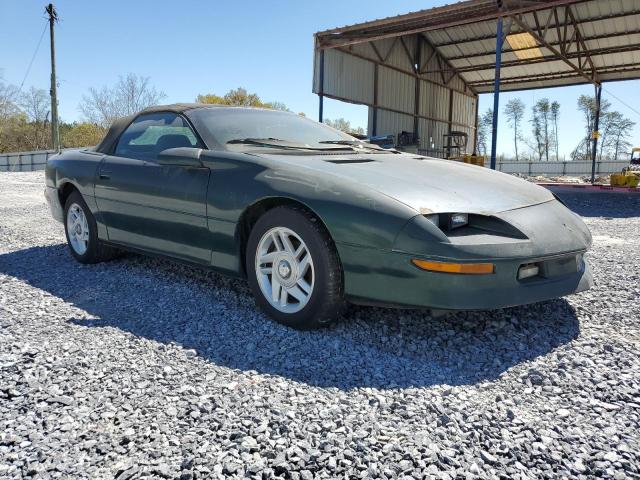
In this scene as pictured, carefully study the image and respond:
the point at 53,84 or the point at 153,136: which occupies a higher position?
the point at 53,84

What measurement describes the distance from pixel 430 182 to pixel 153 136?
6.93 feet

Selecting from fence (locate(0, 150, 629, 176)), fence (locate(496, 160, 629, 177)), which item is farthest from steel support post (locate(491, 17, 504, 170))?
fence (locate(496, 160, 629, 177))

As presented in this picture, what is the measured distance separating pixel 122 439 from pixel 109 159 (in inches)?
108

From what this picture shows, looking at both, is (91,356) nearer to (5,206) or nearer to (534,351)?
(534,351)

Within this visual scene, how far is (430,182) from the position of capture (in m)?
2.69

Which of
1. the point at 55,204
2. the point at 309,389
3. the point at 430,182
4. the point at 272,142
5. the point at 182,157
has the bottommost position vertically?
the point at 309,389

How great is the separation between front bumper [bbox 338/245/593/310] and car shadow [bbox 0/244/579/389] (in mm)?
239

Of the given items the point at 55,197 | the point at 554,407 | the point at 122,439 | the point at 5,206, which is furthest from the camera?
the point at 5,206

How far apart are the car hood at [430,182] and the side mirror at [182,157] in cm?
46

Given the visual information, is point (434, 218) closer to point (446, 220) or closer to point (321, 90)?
point (446, 220)

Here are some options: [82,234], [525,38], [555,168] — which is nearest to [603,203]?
[82,234]

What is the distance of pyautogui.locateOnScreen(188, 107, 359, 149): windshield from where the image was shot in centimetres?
324

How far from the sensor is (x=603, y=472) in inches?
57.8

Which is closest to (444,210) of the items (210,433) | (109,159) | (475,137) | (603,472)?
(603,472)
